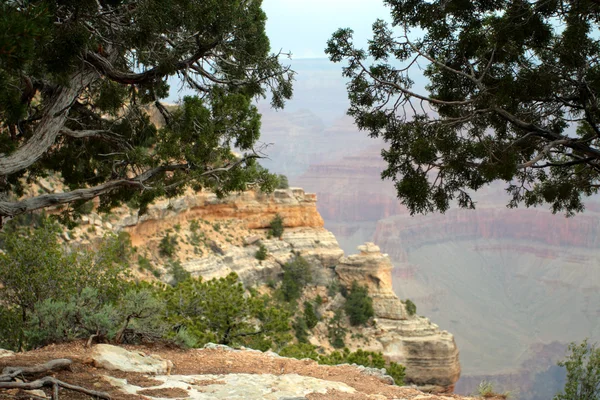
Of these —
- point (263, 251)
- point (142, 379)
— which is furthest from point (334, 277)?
point (142, 379)

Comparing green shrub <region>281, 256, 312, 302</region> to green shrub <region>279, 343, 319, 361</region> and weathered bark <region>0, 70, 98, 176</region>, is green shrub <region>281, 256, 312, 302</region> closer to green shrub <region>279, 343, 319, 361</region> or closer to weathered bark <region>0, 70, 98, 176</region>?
green shrub <region>279, 343, 319, 361</region>

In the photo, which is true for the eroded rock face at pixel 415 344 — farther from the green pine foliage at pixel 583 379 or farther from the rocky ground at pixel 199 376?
the rocky ground at pixel 199 376

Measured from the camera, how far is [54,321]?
10.2m

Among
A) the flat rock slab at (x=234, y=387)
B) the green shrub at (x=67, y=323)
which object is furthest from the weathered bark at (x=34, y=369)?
the green shrub at (x=67, y=323)

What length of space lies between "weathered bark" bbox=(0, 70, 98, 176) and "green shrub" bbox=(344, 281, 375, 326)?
39406 millimetres

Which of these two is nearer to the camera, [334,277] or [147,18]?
[147,18]

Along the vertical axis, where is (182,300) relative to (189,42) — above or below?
below

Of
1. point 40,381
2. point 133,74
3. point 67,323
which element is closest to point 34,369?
point 40,381

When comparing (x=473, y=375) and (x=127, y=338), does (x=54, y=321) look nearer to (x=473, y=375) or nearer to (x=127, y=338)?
(x=127, y=338)

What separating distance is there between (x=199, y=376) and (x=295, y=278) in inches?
1529

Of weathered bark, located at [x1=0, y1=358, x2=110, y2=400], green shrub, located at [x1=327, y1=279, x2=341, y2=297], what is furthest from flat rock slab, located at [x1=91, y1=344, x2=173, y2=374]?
green shrub, located at [x1=327, y1=279, x2=341, y2=297]

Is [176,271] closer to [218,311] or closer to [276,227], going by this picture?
[276,227]

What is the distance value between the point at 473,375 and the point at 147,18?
100298 millimetres

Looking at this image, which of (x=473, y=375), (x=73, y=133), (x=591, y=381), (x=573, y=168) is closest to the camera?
(x=73, y=133)
